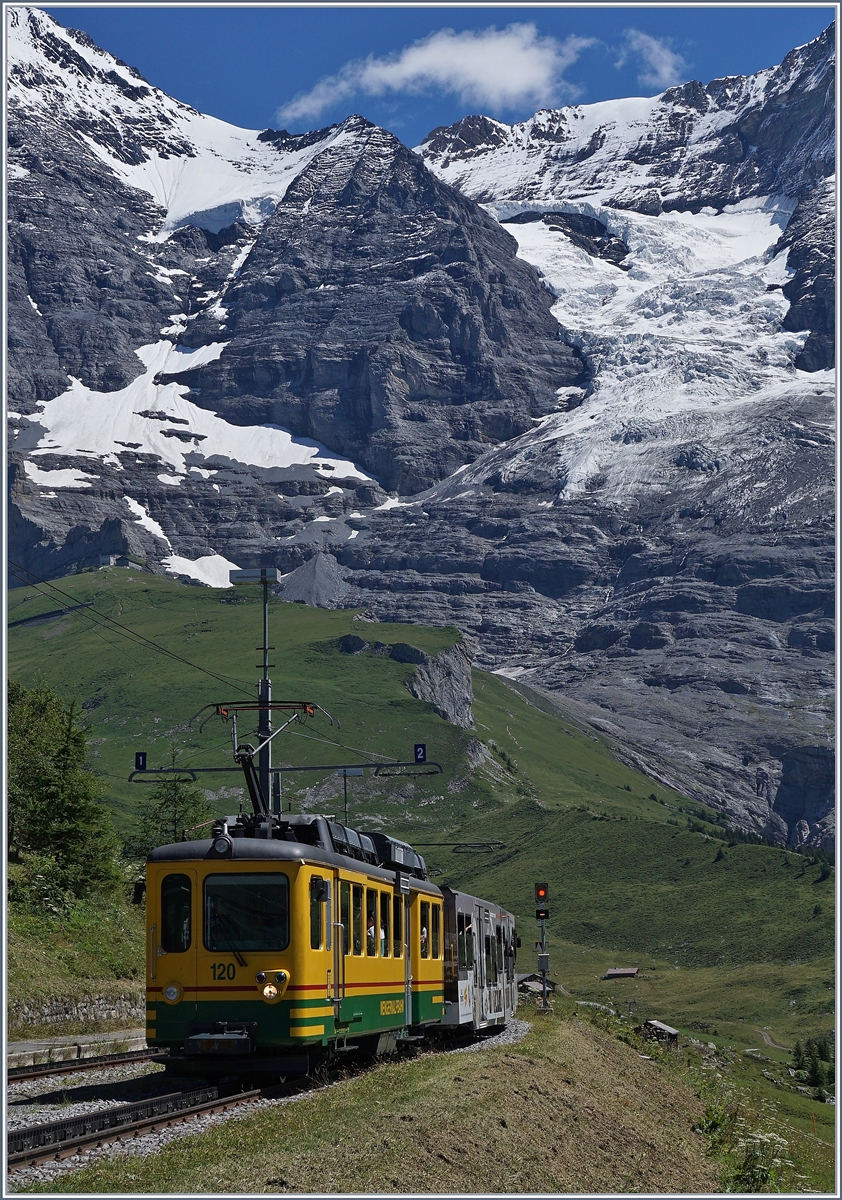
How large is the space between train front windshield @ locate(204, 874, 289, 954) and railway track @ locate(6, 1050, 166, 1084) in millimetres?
2478

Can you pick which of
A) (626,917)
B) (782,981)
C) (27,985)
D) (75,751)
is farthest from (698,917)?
(27,985)

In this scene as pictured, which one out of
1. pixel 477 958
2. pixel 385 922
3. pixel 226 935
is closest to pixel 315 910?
pixel 226 935

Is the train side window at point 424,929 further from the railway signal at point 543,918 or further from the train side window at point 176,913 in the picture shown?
the railway signal at point 543,918

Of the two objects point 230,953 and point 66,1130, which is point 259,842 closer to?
point 230,953

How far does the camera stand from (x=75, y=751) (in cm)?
5159

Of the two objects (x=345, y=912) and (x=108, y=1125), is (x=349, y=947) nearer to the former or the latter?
(x=345, y=912)

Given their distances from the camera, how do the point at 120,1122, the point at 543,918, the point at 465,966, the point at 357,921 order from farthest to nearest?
the point at 543,918
the point at 465,966
the point at 357,921
the point at 120,1122

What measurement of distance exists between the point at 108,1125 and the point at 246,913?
4.47 m

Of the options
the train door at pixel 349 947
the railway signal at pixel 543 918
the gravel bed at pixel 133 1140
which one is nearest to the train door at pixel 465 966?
the train door at pixel 349 947

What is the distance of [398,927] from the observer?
1059 inches

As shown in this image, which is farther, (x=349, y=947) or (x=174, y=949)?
(x=349, y=947)

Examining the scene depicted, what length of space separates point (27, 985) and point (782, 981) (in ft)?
392

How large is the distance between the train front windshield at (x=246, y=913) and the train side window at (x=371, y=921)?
371cm

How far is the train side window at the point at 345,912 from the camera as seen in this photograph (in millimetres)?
22719
